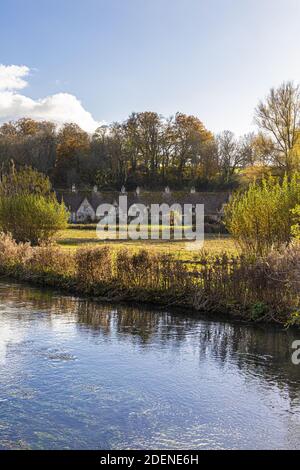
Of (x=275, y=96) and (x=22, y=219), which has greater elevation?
(x=275, y=96)

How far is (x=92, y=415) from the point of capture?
31.0 feet

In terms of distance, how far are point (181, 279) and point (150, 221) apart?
128ft

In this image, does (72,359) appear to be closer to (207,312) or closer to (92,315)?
(92,315)

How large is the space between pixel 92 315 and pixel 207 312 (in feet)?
11.4

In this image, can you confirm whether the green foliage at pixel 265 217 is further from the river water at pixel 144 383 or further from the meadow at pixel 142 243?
the meadow at pixel 142 243

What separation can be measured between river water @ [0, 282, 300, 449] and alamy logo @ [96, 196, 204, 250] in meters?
25.0

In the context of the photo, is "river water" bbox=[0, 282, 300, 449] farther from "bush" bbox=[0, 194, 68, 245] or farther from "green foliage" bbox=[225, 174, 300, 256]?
"bush" bbox=[0, 194, 68, 245]

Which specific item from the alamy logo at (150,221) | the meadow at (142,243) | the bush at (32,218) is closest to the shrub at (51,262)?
the meadow at (142,243)

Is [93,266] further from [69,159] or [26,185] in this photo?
[69,159]

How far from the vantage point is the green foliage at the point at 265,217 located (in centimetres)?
1973

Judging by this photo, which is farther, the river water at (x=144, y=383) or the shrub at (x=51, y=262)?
the shrub at (x=51, y=262)

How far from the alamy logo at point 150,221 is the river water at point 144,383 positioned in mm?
24980

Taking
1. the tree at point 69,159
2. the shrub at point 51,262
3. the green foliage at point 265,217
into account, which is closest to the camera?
the green foliage at point 265,217
